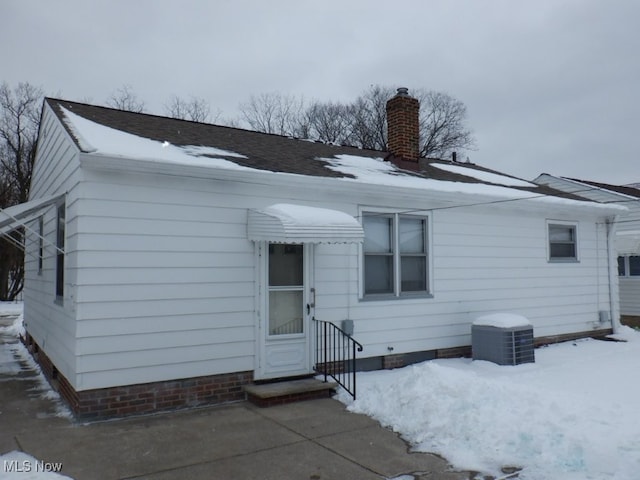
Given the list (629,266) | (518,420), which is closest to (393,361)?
(518,420)

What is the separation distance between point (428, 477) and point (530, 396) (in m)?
1.88

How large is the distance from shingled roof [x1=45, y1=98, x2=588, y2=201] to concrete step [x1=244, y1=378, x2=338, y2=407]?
2.88 m

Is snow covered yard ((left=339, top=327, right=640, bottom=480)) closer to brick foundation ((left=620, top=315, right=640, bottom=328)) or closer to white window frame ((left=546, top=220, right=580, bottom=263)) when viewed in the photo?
white window frame ((left=546, top=220, right=580, bottom=263))

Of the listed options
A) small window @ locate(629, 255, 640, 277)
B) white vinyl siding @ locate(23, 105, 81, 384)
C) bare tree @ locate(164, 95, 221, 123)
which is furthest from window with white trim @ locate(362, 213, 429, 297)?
bare tree @ locate(164, 95, 221, 123)

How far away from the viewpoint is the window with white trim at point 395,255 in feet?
26.4

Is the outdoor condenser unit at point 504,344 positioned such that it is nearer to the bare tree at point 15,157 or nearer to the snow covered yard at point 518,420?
the snow covered yard at point 518,420

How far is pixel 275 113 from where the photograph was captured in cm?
3862

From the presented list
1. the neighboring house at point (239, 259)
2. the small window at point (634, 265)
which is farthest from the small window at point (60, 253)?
the small window at point (634, 265)

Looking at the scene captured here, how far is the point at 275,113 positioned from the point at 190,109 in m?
6.36

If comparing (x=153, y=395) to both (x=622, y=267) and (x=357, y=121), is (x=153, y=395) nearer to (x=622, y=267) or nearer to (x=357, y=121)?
(x=622, y=267)

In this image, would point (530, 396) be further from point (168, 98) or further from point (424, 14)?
point (168, 98)

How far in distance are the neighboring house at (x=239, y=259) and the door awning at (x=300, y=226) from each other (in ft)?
0.07

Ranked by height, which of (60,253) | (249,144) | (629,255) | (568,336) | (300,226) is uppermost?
(249,144)
